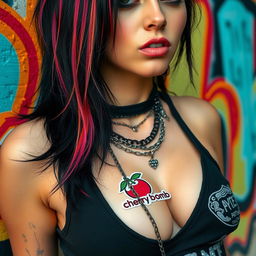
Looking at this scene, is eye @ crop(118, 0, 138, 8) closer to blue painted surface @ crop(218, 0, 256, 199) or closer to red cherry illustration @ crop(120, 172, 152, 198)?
red cherry illustration @ crop(120, 172, 152, 198)

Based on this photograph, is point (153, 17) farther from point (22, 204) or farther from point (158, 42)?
point (22, 204)

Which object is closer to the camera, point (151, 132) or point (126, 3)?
point (126, 3)

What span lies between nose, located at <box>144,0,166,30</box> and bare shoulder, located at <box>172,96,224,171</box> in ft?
1.40

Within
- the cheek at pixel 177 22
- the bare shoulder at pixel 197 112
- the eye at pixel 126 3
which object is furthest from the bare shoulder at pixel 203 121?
the eye at pixel 126 3

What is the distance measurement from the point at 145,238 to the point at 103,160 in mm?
240

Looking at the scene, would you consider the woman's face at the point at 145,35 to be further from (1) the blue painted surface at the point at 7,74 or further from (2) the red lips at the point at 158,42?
(1) the blue painted surface at the point at 7,74

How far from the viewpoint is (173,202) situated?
1523 millimetres

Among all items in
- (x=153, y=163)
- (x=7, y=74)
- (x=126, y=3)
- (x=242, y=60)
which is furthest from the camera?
(x=242, y=60)

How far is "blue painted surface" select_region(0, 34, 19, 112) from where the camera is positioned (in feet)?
5.74

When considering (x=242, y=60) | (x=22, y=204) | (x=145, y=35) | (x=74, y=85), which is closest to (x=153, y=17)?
(x=145, y=35)

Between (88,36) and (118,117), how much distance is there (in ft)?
0.98

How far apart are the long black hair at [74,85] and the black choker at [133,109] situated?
0.18 ft

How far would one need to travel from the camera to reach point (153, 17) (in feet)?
4.62

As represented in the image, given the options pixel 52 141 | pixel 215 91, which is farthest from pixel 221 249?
pixel 215 91
